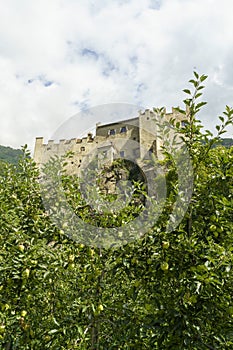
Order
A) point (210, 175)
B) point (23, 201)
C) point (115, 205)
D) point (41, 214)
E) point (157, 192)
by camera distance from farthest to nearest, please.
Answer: point (23, 201), point (41, 214), point (115, 205), point (157, 192), point (210, 175)

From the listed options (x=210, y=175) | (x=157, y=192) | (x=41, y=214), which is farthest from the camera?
(x=41, y=214)

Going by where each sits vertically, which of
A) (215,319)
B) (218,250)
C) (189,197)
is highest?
(189,197)

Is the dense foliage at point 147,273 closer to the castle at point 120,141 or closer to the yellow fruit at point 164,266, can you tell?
the yellow fruit at point 164,266

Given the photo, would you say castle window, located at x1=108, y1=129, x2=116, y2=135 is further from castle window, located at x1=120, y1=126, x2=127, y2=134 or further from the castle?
castle window, located at x1=120, y1=126, x2=127, y2=134

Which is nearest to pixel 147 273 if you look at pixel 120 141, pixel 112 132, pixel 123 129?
pixel 120 141

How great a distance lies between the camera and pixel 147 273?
7.47 ft

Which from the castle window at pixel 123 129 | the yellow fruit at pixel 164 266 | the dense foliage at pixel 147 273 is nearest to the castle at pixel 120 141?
the castle window at pixel 123 129

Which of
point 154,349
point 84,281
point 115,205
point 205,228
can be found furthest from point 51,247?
point 205,228

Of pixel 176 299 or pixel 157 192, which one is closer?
pixel 176 299

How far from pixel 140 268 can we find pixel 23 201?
1.69 m

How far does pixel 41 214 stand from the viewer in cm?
312

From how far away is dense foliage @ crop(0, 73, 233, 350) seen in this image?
197 centimetres

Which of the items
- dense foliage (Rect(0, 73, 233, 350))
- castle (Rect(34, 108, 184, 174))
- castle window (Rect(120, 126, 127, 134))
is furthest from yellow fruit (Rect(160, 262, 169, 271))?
castle window (Rect(120, 126, 127, 134))

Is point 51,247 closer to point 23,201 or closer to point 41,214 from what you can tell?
point 41,214
